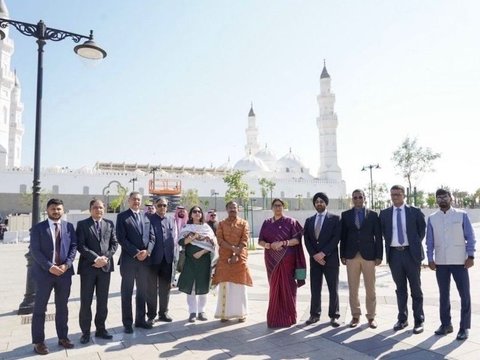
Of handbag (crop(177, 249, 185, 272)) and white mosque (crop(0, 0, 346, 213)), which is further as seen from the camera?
white mosque (crop(0, 0, 346, 213))

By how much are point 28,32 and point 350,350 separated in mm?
6799

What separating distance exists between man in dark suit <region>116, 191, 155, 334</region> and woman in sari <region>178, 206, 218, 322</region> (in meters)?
0.57

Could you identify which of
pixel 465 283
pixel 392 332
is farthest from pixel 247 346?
pixel 465 283

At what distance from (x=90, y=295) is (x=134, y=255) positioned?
731 mm

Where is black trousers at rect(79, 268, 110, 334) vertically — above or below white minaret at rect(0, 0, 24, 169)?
below

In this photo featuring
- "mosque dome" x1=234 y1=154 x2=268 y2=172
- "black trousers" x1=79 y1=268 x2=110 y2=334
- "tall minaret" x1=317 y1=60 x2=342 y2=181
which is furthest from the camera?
"mosque dome" x1=234 y1=154 x2=268 y2=172

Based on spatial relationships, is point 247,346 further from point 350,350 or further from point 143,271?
point 143,271

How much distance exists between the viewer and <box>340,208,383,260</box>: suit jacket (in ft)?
17.2

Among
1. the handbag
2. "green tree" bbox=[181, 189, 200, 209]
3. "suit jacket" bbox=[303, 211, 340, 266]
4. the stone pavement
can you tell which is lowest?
the stone pavement

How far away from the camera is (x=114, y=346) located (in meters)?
4.45

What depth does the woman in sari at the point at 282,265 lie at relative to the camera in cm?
522

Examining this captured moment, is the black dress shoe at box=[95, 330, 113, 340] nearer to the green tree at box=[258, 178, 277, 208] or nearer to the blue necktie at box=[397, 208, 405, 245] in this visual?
the blue necktie at box=[397, 208, 405, 245]

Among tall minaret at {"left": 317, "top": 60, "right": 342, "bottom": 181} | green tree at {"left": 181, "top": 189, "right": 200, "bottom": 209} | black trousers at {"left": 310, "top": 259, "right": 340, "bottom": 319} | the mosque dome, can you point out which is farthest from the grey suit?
the mosque dome

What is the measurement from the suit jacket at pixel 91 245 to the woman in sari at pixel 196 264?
3.84 ft
